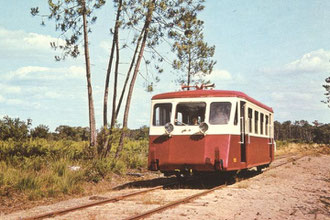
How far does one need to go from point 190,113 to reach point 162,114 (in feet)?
3.01

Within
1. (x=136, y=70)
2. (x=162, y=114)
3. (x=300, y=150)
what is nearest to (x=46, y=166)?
(x=162, y=114)

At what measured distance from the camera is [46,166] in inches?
484

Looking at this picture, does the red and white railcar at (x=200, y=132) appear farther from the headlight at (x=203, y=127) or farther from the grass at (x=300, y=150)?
the grass at (x=300, y=150)

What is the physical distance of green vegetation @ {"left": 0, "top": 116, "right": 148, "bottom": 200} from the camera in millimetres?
9852

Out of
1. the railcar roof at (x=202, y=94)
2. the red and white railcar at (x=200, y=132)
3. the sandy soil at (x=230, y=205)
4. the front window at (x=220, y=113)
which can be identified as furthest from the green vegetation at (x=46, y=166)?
the front window at (x=220, y=113)

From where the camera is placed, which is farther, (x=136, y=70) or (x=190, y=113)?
(x=136, y=70)

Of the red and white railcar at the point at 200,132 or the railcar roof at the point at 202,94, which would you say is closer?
the red and white railcar at the point at 200,132

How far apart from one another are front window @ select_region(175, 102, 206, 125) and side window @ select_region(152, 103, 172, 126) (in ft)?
0.90

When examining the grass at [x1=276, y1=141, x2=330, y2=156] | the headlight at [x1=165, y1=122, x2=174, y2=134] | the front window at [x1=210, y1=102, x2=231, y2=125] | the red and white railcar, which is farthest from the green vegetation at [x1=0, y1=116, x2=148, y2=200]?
the grass at [x1=276, y1=141, x2=330, y2=156]

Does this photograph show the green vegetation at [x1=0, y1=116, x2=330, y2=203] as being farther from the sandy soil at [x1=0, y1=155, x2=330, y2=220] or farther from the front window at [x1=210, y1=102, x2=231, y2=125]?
the front window at [x1=210, y1=102, x2=231, y2=125]

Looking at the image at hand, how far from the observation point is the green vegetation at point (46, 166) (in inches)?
388

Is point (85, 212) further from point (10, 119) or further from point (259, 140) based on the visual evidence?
point (10, 119)

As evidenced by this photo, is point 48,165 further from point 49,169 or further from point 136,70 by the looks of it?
point 136,70

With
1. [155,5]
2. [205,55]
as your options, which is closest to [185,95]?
[155,5]
